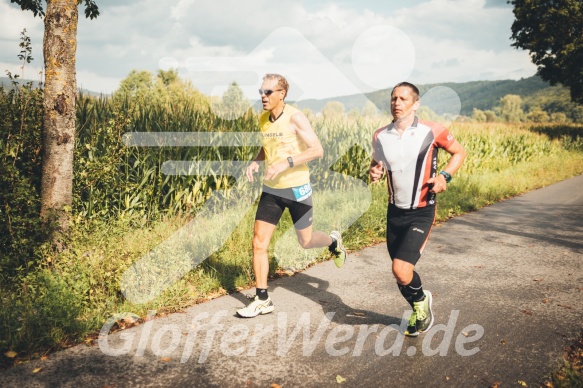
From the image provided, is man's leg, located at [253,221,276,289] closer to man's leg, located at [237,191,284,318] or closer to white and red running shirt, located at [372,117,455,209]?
man's leg, located at [237,191,284,318]

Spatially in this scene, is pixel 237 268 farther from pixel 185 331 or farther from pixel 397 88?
pixel 397 88

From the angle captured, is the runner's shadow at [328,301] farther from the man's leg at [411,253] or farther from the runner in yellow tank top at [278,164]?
the runner in yellow tank top at [278,164]

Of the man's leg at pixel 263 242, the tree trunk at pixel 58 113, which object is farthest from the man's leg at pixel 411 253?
the tree trunk at pixel 58 113

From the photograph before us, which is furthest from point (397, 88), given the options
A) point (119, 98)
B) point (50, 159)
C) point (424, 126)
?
point (119, 98)

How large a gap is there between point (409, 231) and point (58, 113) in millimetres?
4011

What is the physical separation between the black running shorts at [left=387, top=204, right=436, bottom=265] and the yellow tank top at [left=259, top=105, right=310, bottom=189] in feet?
3.17

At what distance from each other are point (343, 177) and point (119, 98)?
20.2 feet

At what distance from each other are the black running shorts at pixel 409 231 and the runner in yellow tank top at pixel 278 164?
3.07 ft

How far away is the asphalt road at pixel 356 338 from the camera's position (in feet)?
10.7

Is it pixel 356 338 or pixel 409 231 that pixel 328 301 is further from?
pixel 409 231

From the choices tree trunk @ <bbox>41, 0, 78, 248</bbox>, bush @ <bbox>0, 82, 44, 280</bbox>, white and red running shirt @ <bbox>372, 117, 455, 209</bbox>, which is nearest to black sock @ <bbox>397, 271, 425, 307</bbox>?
white and red running shirt @ <bbox>372, 117, 455, 209</bbox>

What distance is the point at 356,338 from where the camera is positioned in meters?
3.95

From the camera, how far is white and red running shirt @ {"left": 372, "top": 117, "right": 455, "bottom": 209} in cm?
388

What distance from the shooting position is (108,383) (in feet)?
10.3
